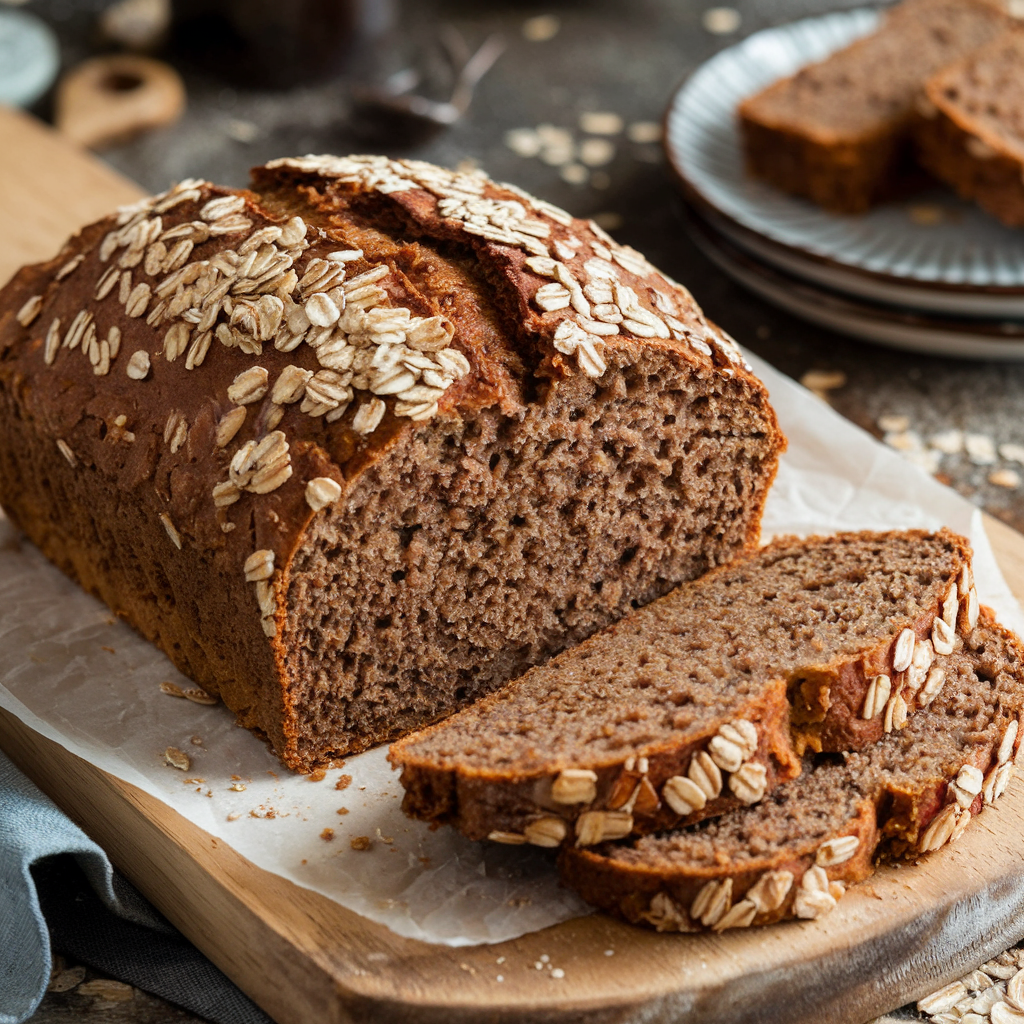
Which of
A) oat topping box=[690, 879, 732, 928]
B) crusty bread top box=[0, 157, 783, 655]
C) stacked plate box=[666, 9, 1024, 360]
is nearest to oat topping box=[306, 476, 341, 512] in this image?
crusty bread top box=[0, 157, 783, 655]

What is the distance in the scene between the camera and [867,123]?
4.43m

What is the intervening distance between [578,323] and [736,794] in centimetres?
94

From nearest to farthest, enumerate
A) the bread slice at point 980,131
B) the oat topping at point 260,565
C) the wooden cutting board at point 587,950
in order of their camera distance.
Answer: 1. the wooden cutting board at point 587,950
2. the oat topping at point 260,565
3. the bread slice at point 980,131

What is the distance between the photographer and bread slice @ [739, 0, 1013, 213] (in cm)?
436

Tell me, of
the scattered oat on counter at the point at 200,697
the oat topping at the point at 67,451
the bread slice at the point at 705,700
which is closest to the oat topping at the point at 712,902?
the bread slice at the point at 705,700

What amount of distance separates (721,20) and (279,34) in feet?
6.70

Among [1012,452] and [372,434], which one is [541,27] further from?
[372,434]

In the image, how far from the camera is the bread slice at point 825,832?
7.48 ft

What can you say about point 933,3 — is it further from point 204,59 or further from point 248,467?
point 248,467

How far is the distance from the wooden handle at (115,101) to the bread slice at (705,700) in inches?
126

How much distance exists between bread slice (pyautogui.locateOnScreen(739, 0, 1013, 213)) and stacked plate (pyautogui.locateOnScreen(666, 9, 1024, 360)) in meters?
0.08

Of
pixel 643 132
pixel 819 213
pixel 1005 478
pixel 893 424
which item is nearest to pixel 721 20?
pixel 643 132

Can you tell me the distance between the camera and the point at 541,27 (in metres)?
5.83

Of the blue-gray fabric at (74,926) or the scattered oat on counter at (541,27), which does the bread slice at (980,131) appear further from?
the blue-gray fabric at (74,926)
